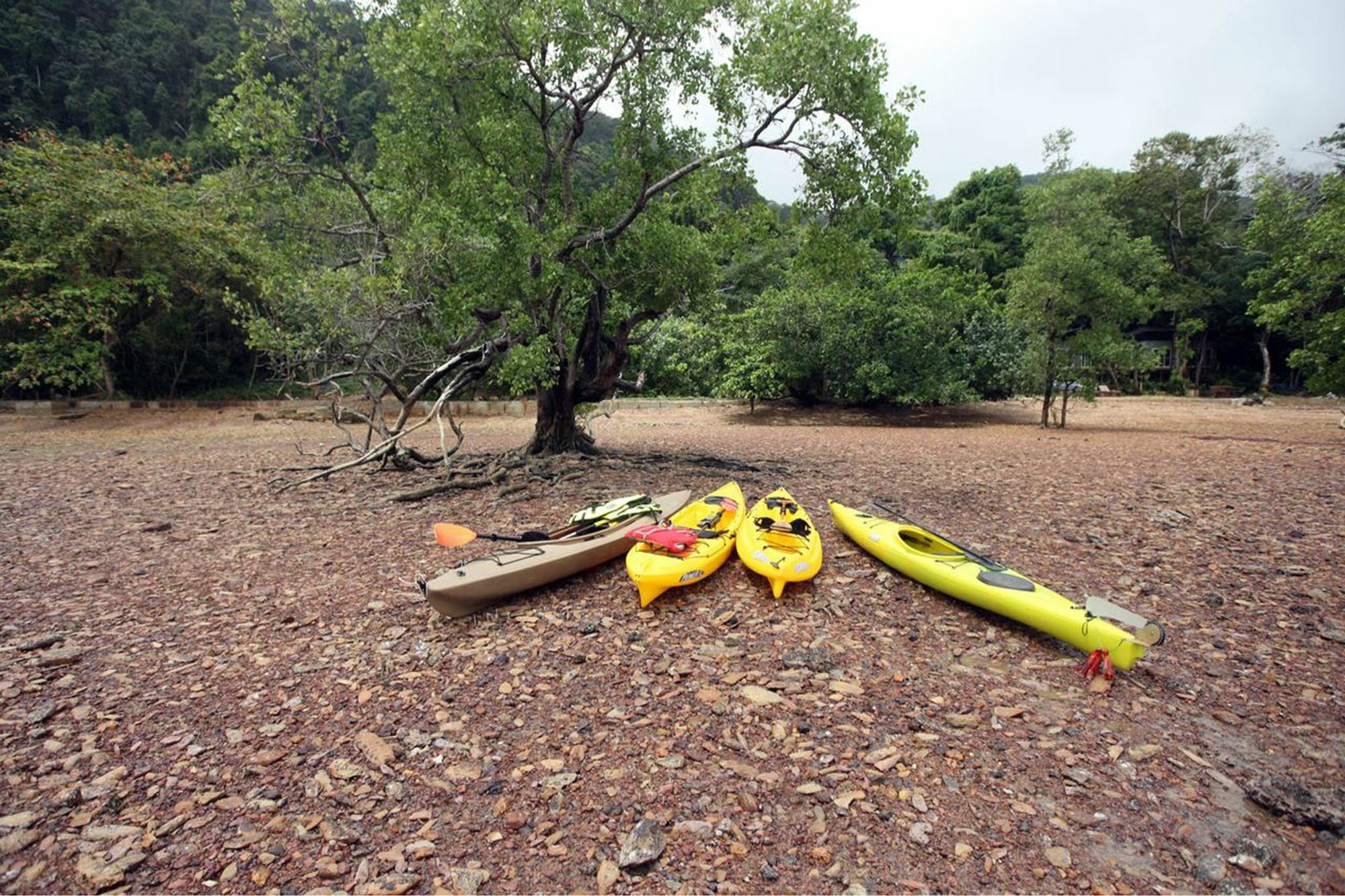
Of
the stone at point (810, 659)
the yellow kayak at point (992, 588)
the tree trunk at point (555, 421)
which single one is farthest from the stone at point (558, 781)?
the tree trunk at point (555, 421)

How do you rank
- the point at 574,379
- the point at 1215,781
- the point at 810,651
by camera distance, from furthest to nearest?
the point at 574,379 < the point at 810,651 < the point at 1215,781

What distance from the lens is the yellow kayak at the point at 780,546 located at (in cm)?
401

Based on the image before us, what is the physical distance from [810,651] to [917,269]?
15691 mm

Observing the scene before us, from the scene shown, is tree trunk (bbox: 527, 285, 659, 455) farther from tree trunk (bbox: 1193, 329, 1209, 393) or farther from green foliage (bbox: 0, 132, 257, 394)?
tree trunk (bbox: 1193, 329, 1209, 393)

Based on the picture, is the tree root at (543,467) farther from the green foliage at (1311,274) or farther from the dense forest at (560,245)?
the green foliage at (1311,274)

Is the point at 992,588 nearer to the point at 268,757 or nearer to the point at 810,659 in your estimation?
the point at 810,659

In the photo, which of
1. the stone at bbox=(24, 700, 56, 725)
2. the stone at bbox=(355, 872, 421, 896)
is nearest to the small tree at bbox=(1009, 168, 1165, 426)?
the stone at bbox=(355, 872, 421, 896)

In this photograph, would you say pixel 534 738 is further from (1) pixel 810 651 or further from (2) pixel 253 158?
(2) pixel 253 158

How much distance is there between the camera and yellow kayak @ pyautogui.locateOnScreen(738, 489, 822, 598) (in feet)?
13.2

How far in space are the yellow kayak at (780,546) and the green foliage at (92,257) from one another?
1305cm

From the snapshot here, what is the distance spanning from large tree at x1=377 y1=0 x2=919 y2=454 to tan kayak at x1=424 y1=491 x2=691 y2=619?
263 cm

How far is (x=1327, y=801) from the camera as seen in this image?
7.75 feet

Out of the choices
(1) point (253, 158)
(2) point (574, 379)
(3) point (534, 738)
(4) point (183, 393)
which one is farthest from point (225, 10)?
(3) point (534, 738)

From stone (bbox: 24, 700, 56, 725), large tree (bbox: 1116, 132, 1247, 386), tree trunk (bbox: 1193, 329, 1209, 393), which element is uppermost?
large tree (bbox: 1116, 132, 1247, 386)
